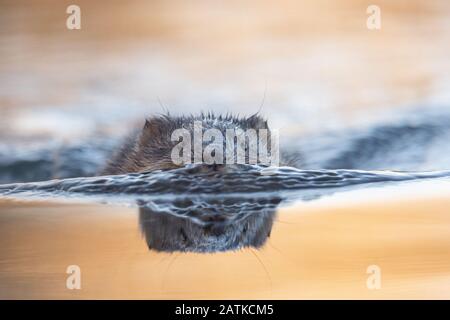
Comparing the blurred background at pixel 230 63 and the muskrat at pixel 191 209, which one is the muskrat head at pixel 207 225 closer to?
the muskrat at pixel 191 209

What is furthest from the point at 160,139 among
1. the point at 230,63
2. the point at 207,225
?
the point at 207,225

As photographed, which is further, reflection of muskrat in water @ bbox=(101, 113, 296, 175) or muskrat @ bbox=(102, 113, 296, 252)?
reflection of muskrat in water @ bbox=(101, 113, 296, 175)

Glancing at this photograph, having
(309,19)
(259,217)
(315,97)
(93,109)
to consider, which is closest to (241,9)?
(309,19)

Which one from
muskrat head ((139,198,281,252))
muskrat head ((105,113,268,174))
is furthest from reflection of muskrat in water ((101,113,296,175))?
muskrat head ((139,198,281,252))

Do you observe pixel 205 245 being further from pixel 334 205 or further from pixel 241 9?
pixel 241 9

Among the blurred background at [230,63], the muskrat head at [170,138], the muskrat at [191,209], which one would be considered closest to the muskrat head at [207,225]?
the muskrat at [191,209]

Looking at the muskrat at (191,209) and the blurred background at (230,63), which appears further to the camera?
the blurred background at (230,63)

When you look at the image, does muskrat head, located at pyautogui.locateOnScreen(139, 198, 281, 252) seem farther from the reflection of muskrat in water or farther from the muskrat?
the reflection of muskrat in water

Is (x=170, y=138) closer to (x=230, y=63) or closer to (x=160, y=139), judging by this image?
(x=160, y=139)
